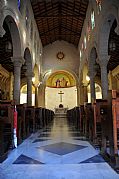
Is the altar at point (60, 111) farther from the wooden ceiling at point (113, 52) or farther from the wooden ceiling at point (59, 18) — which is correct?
the wooden ceiling at point (113, 52)

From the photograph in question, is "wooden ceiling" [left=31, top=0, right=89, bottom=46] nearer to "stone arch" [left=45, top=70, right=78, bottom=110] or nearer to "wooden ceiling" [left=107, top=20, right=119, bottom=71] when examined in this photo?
"wooden ceiling" [left=107, top=20, right=119, bottom=71]

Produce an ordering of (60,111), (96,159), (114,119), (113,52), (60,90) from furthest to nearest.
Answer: (60,90) < (60,111) < (113,52) < (96,159) < (114,119)

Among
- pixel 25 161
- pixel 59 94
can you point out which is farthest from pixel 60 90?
pixel 25 161

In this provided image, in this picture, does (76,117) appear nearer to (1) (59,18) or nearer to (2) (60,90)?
(1) (59,18)

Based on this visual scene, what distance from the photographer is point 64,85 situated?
3200 cm

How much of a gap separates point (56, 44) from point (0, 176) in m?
25.9

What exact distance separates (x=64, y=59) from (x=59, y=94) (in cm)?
651

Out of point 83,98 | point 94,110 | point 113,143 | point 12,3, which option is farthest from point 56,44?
point 113,143

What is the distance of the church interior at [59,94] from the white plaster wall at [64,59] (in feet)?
0.47

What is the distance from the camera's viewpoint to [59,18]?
807 inches

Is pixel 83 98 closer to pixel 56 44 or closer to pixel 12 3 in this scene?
pixel 56 44

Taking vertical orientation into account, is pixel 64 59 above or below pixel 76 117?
above

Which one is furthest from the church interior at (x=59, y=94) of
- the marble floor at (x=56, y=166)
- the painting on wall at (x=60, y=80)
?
the painting on wall at (x=60, y=80)

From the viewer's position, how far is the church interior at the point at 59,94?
3.74 m
